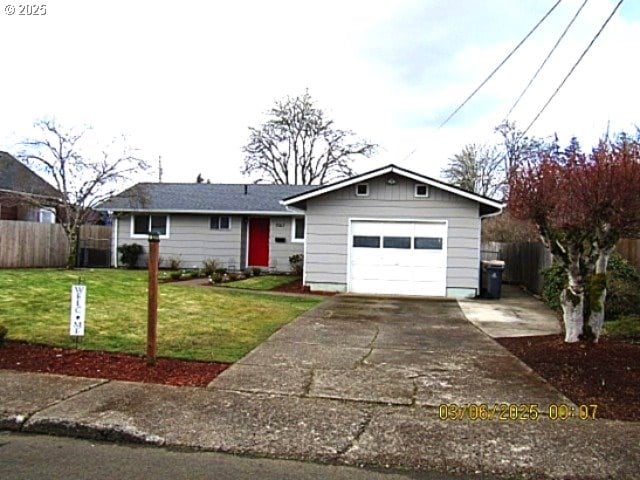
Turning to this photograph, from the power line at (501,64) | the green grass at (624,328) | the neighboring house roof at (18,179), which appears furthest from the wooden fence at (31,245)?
the green grass at (624,328)

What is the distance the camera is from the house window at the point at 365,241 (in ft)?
53.3

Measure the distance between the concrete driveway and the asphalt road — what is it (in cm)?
157

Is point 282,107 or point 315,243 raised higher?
point 282,107

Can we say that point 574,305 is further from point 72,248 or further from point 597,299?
point 72,248

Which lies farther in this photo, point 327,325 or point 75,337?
point 327,325

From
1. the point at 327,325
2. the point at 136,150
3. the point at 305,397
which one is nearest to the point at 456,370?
the point at 305,397

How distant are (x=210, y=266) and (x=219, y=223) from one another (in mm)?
2170

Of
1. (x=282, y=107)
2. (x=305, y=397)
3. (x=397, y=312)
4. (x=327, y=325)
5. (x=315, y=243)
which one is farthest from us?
(x=282, y=107)

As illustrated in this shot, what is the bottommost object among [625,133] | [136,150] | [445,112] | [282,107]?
[625,133]

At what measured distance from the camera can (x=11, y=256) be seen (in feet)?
61.4

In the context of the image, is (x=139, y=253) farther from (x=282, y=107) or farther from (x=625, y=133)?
(x=282, y=107)

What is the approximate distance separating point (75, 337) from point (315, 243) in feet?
31.0

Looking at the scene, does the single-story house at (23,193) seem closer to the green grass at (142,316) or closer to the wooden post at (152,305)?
the green grass at (142,316)
